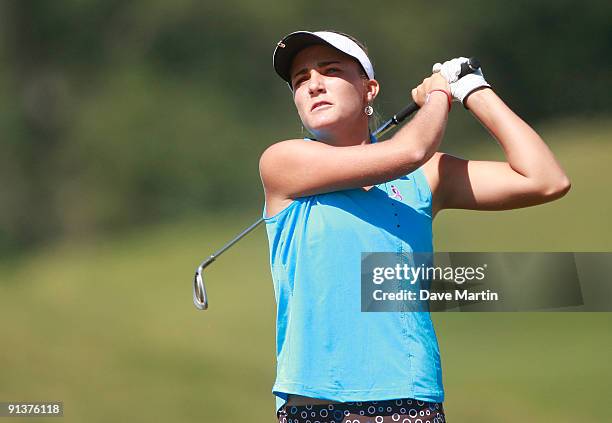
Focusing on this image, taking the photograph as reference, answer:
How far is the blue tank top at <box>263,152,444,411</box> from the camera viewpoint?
4.96ft

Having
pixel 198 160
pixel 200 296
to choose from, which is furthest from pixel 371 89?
pixel 198 160

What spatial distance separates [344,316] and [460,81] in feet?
1.85

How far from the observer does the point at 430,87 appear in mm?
1812

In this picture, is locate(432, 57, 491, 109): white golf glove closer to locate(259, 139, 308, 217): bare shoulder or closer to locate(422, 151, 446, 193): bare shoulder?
locate(422, 151, 446, 193): bare shoulder

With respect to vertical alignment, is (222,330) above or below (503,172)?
above

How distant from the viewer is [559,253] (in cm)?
433

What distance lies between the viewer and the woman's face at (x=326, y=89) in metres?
1.71

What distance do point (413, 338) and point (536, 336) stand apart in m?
2.98

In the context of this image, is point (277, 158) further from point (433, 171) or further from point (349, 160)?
point (433, 171)

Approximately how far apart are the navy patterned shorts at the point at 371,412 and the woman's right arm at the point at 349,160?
36 cm

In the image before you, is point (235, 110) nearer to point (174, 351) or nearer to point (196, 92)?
point (196, 92)

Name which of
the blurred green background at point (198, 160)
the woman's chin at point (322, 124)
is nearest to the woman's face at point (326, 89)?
the woman's chin at point (322, 124)

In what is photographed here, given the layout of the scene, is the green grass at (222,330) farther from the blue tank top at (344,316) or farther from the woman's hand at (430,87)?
the blue tank top at (344,316)

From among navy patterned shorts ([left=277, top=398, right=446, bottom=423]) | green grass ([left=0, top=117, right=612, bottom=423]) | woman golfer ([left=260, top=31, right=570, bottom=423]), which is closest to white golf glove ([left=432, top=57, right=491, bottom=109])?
woman golfer ([left=260, top=31, right=570, bottom=423])
